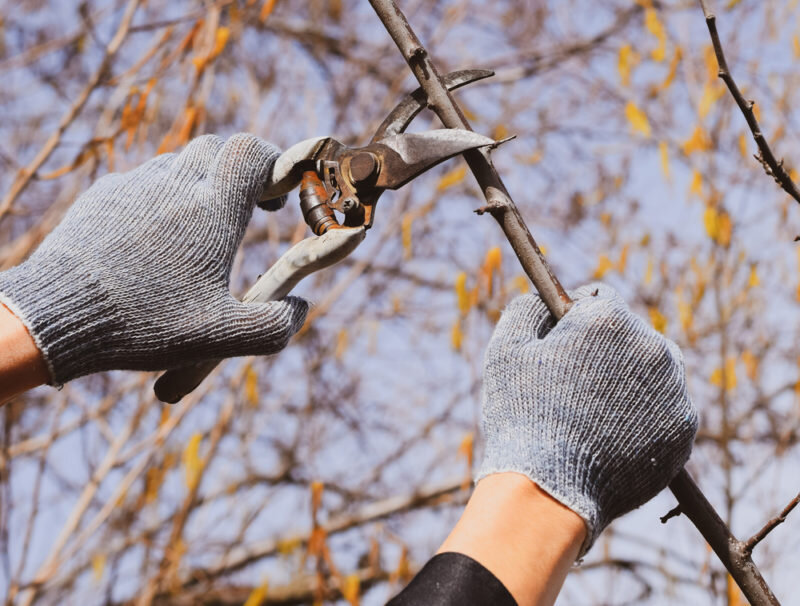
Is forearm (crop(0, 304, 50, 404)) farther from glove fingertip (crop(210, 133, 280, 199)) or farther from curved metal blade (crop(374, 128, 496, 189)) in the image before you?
curved metal blade (crop(374, 128, 496, 189))

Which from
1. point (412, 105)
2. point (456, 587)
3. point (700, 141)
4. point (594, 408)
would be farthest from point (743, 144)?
point (456, 587)

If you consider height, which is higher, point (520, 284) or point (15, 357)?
point (15, 357)

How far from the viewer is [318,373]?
5.61m

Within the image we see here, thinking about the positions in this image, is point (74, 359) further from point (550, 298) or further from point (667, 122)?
point (667, 122)

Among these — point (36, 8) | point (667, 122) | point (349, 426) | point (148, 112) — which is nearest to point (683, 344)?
point (667, 122)

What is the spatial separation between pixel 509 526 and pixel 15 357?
0.73 meters

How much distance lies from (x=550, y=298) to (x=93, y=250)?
2.51 ft

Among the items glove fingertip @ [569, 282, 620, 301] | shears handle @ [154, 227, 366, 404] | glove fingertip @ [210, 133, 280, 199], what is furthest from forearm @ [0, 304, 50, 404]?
glove fingertip @ [569, 282, 620, 301]

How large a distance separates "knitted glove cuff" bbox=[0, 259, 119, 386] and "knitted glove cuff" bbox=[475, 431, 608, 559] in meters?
0.62

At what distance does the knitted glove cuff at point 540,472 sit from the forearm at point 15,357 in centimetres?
68

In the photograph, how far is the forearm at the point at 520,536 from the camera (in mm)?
1174

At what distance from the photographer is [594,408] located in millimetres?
1377

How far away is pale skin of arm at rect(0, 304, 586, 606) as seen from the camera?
46.4 inches

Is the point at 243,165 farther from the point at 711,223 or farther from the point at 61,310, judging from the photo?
the point at 711,223
